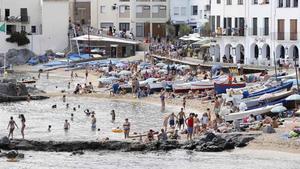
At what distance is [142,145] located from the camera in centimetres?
4825

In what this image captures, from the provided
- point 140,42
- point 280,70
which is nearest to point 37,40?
point 140,42

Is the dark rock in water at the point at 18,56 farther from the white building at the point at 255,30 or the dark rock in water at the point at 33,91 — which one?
the dark rock in water at the point at 33,91

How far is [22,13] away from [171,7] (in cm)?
1886

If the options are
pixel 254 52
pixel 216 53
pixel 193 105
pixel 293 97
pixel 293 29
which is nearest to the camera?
pixel 293 97

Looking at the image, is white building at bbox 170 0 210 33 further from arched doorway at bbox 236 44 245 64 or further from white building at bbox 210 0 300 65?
arched doorway at bbox 236 44 245 64

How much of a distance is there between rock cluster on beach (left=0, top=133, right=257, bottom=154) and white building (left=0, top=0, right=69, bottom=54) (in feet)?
192

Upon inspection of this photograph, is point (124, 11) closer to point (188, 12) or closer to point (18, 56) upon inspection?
point (188, 12)

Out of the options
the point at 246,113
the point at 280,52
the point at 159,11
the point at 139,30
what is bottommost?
the point at 246,113

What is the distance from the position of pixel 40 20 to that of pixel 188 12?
1840 cm

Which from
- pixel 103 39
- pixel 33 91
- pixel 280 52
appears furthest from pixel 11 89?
pixel 103 39

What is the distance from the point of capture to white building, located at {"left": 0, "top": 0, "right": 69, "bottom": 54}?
108 m

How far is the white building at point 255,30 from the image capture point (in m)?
77.8

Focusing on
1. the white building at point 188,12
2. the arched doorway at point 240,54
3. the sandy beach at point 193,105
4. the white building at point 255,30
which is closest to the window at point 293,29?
the white building at point 255,30

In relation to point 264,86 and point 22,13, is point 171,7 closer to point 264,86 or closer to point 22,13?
point 22,13
